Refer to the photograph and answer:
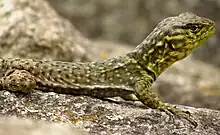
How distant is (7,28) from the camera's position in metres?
7.07

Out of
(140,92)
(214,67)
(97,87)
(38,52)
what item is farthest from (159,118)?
(214,67)

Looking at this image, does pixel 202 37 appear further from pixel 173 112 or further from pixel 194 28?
pixel 173 112

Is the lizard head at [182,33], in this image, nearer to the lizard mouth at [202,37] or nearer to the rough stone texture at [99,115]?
the lizard mouth at [202,37]

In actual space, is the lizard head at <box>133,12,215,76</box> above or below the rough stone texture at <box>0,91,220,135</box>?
above

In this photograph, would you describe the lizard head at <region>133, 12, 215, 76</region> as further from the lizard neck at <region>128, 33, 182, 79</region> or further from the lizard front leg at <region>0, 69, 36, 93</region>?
the lizard front leg at <region>0, 69, 36, 93</region>

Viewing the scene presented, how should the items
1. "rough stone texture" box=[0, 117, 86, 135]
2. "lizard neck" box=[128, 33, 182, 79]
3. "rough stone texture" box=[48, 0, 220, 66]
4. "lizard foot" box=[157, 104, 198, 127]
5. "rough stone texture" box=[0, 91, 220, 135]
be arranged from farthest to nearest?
"rough stone texture" box=[48, 0, 220, 66] < "lizard neck" box=[128, 33, 182, 79] < "lizard foot" box=[157, 104, 198, 127] < "rough stone texture" box=[0, 91, 220, 135] < "rough stone texture" box=[0, 117, 86, 135]

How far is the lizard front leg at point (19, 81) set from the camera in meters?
4.94

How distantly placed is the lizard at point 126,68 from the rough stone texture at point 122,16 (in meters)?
4.78

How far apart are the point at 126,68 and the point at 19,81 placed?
1.25 meters

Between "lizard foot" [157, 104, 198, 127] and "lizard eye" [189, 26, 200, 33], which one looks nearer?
"lizard foot" [157, 104, 198, 127]

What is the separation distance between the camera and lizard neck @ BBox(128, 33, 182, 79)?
17.8ft

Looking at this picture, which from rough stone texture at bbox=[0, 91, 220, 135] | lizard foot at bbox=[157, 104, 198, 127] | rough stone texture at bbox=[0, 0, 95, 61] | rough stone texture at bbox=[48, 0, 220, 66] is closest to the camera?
rough stone texture at bbox=[0, 91, 220, 135]

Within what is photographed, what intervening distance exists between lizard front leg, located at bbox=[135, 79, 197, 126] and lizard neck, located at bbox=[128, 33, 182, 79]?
0.20m

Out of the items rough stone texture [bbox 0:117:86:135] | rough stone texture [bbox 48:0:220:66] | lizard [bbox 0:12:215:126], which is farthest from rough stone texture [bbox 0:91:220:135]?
rough stone texture [bbox 48:0:220:66]
